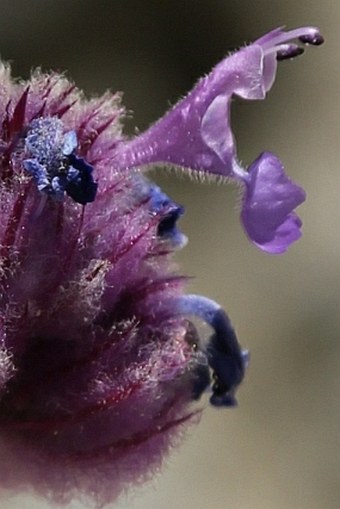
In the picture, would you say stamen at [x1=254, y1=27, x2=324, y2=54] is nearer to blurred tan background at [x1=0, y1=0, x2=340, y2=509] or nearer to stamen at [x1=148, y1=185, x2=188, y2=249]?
stamen at [x1=148, y1=185, x2=188, y2=249]

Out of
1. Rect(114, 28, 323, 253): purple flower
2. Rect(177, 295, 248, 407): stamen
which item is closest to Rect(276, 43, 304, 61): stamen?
Rect(114, 28, 323, 253): purple flower

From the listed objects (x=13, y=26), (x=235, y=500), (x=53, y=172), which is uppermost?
(x=13, y=26)

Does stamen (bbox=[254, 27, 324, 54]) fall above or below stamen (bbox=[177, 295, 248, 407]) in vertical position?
above

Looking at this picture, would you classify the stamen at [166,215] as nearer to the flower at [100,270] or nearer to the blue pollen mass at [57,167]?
the flower at [100,270]

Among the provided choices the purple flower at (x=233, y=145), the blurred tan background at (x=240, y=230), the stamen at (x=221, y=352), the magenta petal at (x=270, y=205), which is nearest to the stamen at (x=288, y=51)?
the purple flower at (x=233, y=145)

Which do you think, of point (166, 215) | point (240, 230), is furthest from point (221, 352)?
point (240, 230)

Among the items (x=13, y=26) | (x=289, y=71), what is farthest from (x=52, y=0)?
(x=289, y=71)

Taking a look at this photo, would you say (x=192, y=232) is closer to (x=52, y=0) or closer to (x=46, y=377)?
(x=52, y=0)
